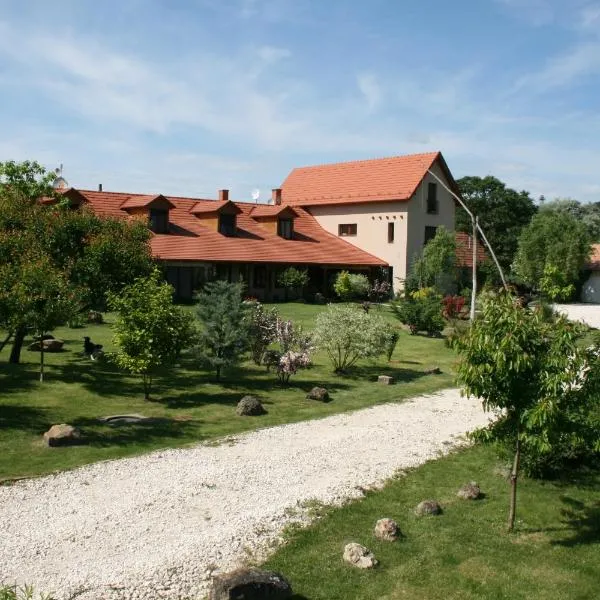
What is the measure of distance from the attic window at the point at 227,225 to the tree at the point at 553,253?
72.5ft

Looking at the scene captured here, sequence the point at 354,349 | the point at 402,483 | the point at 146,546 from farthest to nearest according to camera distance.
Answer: the point at 354,349 < the point at 402,483 < the point at 146,546

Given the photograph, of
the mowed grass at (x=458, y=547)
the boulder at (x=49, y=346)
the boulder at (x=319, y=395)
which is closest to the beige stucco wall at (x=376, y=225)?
the boulder at (x=49, y=346)

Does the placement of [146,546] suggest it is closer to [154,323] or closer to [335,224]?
[154,323]

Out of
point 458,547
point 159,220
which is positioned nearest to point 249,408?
point 458,547

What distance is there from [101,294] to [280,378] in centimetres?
612

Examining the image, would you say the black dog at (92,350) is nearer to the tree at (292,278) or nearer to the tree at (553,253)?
the tree at (292,278)

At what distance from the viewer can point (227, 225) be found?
43.2 m

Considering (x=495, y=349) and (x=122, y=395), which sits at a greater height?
(x=495, y=349)

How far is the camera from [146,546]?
30.8 ft

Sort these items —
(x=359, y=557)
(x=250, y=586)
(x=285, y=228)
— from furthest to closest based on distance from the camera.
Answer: (x=285, y=228)
(x=359, y=557)
(x=250, y=586)

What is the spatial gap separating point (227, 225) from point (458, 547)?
35002mm

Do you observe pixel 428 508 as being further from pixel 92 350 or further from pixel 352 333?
pixel 92 350

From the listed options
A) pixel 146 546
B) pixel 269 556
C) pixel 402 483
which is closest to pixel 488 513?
pixel 402 483

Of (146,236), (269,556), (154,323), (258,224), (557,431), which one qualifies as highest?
(258,224)
